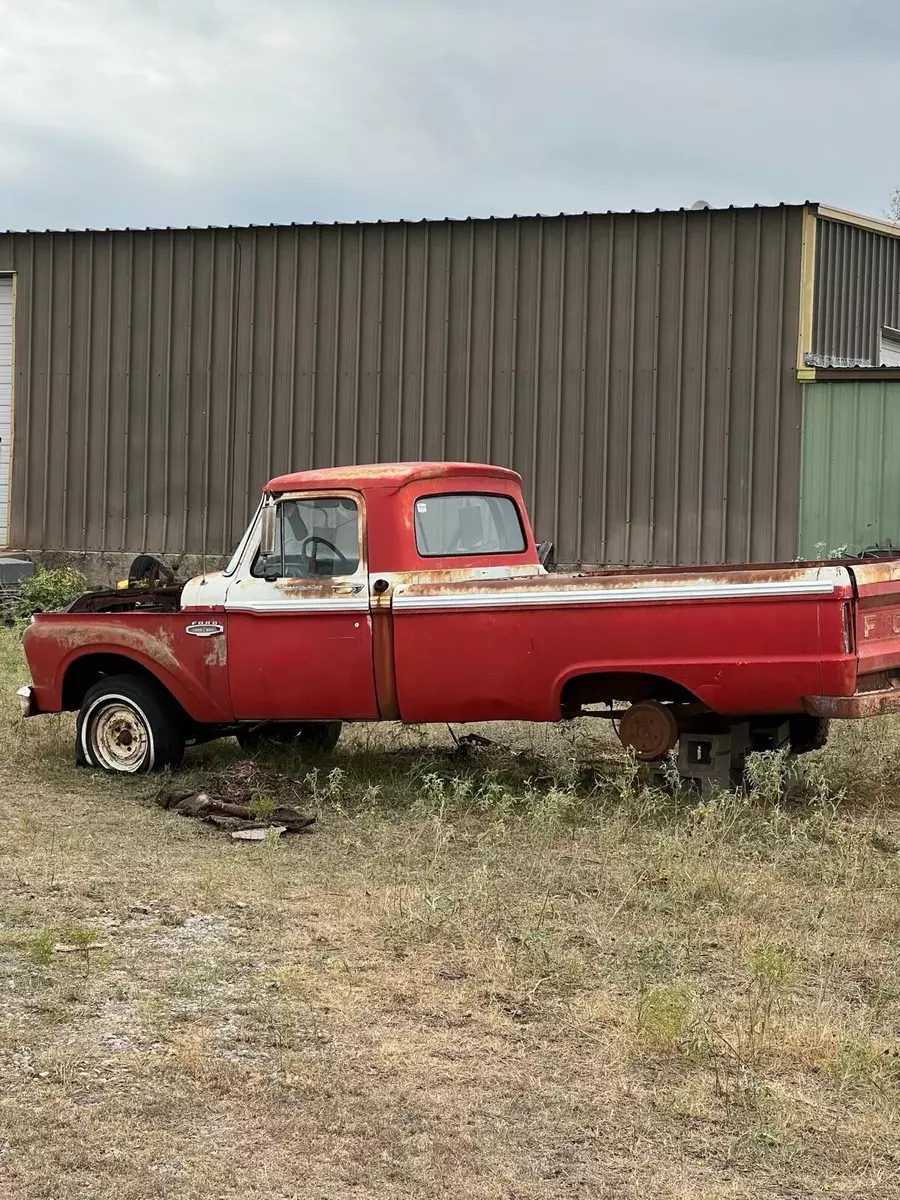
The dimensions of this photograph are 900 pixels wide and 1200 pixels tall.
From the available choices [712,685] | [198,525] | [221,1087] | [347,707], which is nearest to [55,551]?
[198,525]

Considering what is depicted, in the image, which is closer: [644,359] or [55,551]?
[644,359]

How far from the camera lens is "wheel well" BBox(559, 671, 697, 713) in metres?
8.26

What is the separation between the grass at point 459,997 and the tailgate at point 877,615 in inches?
30.9

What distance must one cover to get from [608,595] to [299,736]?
10.0 ft

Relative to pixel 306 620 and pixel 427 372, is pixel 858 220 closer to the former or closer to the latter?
pixel 427 372

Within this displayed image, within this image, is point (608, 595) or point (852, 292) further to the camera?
point (852, 292)

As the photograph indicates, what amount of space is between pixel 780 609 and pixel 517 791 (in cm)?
213

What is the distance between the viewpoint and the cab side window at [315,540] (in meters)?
8.58

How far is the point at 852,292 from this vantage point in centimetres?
1692

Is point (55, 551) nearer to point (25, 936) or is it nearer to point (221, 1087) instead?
point (25, 936)

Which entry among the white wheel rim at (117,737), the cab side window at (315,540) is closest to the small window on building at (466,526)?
the cab side window at (315,540)

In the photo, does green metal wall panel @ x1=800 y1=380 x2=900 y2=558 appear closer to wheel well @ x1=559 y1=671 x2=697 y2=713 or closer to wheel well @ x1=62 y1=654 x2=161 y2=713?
wheel well @ x1=559 y1=671 x2=697 y2=713

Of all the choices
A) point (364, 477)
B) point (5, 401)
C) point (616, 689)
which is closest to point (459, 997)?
point (616, 689)

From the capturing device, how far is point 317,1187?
3783mm
